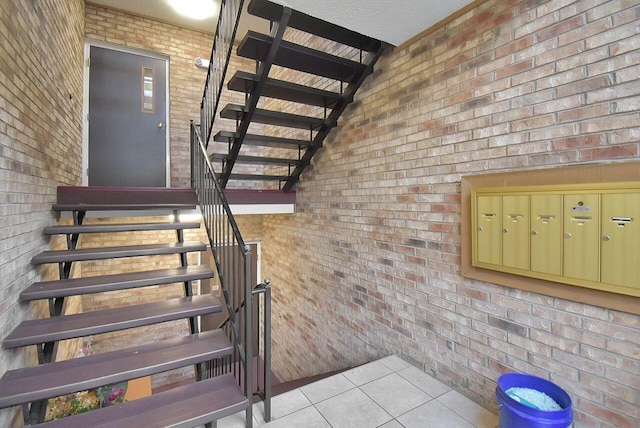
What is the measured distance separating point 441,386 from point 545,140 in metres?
1.69

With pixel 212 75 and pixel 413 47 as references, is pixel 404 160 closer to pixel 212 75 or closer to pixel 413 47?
pixel 413 47

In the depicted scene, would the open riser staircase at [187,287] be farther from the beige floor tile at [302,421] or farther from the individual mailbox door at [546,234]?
the individual mailbox door at [546,234]

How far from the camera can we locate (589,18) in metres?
1.43

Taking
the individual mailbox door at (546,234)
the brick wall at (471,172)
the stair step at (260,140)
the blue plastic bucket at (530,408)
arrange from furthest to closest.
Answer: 1. the stair step at (260,140)
2. the individual mailbox door at (546,234)
3. the brick wall at (471,172)
4. the blue plastic bucket at (530,408)

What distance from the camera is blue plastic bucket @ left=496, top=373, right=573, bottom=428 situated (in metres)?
1.28

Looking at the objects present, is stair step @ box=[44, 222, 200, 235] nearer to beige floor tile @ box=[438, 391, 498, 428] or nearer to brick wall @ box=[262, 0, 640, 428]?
brick wall @ box=[262, 0, 640, 428]

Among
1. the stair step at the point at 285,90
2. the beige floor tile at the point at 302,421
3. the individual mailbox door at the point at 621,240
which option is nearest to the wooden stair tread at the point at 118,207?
the stair step at the point at 285,90

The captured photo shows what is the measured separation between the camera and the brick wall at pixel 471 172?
1.39 m

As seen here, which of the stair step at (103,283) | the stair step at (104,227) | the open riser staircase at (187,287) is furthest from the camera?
the stair step at (104,227)

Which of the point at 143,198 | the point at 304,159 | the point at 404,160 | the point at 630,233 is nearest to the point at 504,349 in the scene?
the point at 630,233

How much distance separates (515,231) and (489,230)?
0.14 metres

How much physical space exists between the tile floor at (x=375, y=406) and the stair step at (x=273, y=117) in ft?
7.45

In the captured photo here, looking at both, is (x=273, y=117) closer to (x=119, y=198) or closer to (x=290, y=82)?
(x=290, y=82)

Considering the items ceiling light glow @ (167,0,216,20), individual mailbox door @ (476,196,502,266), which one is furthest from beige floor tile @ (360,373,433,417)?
ceiling light glow @ (167,0,216,20)
